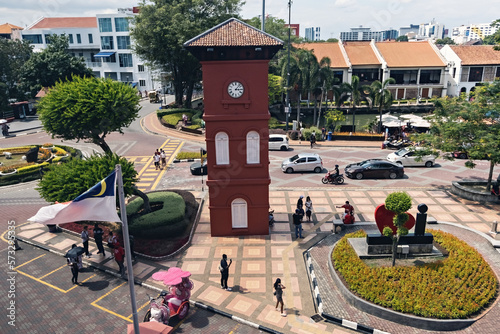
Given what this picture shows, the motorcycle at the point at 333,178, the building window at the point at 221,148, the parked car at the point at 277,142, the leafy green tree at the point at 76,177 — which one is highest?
the building window at the point at 221,148

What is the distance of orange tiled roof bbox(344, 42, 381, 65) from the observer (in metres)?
67.4

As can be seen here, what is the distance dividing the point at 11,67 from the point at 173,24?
100 feet

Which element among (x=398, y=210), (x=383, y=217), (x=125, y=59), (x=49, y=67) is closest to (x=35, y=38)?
(x=125, y=59)

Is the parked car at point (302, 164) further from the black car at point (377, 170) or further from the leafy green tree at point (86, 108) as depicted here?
the leafy green tree at point (86, 108)

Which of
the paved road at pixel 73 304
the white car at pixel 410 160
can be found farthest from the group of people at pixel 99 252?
the white car at pixel 410 160

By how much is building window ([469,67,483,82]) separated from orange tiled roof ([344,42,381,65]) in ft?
54.9

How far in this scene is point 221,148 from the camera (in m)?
20.7

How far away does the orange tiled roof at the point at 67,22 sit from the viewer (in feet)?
263

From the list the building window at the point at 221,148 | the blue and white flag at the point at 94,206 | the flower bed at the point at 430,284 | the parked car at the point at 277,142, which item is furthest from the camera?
the parked car at the point at 277,142

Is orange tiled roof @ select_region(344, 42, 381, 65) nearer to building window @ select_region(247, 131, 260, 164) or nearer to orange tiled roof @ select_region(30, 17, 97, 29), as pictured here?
building window @ select_region(247, 131, 260, 164)

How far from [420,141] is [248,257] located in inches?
686

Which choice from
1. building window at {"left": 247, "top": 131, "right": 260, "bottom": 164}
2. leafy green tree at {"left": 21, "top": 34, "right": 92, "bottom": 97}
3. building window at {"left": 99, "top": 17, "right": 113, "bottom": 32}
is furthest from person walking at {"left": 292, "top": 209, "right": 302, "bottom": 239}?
building window at {"left": 99, "top": 17, "right": 113, "bottom": 32}

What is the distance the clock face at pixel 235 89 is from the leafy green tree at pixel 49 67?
46.5m

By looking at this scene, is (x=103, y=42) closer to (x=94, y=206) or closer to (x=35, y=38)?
(x=35, y=38)
